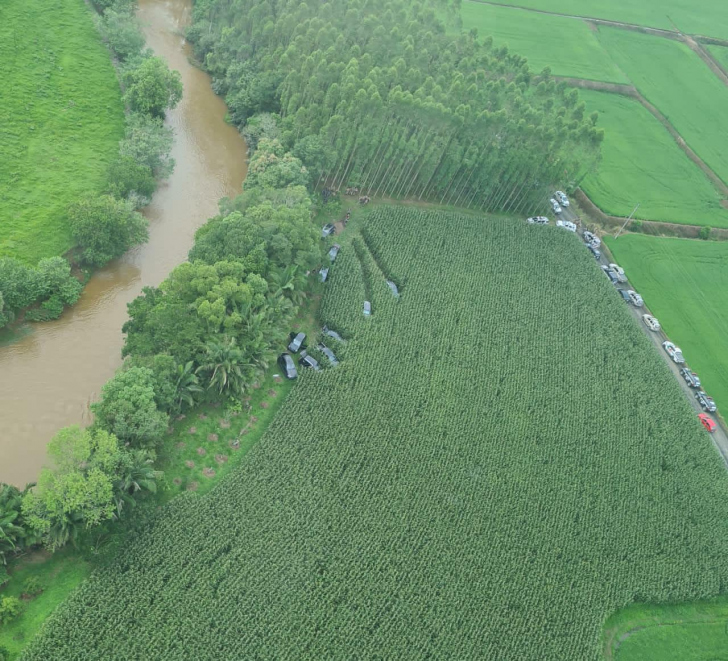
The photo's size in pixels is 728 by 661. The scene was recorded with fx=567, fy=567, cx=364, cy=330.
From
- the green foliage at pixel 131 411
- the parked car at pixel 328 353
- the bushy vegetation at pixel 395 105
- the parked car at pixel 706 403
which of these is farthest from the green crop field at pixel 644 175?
the green foliage at pixel 131 411

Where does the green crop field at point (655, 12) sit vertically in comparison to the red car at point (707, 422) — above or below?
above

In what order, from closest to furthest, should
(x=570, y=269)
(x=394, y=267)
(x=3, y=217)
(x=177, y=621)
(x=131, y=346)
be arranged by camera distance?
(x=177, y=621) → (x=131, y=346) → (x=3, y=217) → (x=394, y=267) → (x=570, y=269)

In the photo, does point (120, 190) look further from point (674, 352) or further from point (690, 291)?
point (690, 291)

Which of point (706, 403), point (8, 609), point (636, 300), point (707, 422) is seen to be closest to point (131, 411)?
point (8, 609)

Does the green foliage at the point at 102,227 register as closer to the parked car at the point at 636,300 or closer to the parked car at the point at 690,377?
the parked car at the point at 636,300

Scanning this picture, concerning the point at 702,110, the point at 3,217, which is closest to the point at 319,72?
the point at 3,217

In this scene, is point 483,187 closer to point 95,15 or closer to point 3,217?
point 3,217
